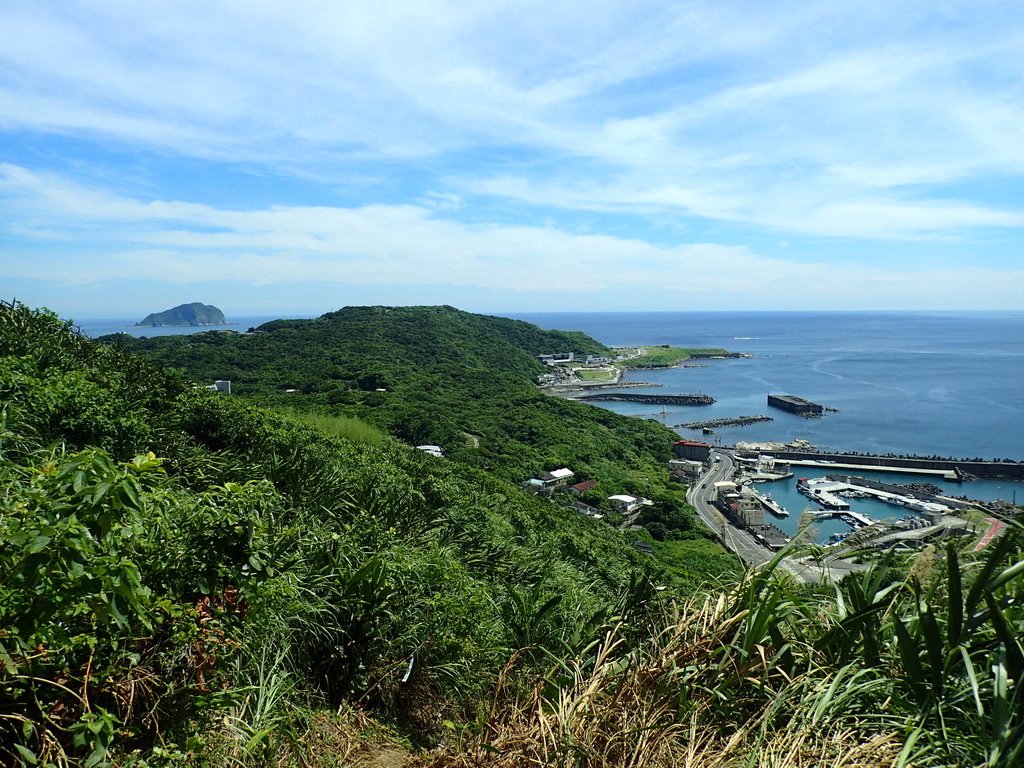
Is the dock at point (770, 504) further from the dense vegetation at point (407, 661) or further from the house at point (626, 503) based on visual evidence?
the dense vegetation at point (407, 661)

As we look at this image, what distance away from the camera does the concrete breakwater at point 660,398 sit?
55.3 m

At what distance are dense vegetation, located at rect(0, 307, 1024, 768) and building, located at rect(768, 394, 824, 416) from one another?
50270 mm

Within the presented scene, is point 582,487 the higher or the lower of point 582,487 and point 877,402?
the lower

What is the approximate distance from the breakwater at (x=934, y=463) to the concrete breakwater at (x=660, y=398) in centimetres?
→ 1805

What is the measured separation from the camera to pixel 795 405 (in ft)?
163

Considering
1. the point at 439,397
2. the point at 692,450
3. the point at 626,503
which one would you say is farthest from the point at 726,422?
the point at 626,503

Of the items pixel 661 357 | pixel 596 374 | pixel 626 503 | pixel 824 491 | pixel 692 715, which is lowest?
pixel 824 491

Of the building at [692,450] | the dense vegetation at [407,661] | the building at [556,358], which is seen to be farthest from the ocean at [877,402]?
the dense vegetation at [407,661]

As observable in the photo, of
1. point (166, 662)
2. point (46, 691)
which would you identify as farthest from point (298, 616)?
point (46, 691)

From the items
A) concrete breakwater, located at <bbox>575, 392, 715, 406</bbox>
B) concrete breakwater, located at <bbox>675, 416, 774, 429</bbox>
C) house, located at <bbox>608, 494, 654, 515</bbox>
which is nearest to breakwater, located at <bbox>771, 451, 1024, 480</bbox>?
concrete breakwater, located at <bbox>675, 416, 774, 429</bbox>

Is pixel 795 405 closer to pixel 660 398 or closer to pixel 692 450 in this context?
Result: pixel 660 398

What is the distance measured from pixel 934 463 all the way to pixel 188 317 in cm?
14399

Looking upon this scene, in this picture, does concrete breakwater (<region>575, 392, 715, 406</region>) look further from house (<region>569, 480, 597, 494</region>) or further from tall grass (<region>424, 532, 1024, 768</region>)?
tall grass (<region>424, 532, 1024, 768</region>)

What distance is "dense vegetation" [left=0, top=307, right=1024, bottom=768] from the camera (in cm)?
154
